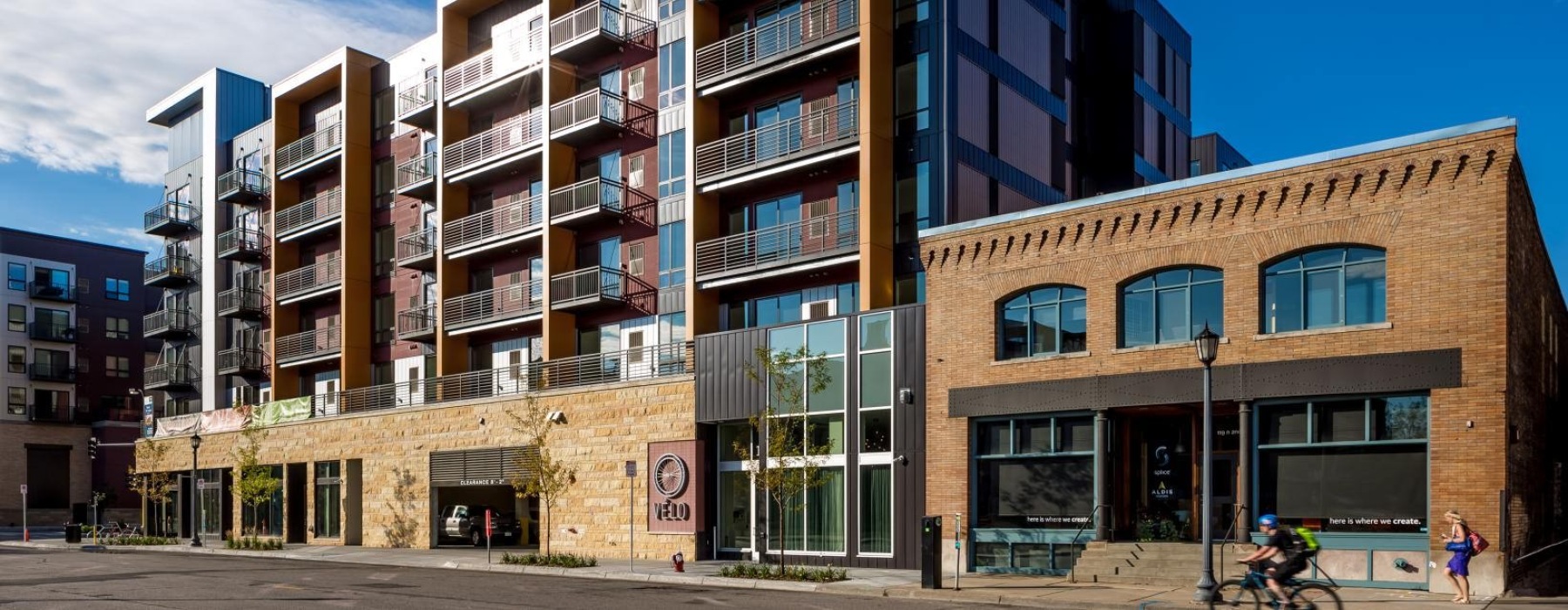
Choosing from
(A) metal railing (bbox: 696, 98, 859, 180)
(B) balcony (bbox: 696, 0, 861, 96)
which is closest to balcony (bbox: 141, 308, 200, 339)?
(A) metal railing (bbox: 696, 98, 859, 180)

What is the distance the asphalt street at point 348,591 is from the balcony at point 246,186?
86.8ft

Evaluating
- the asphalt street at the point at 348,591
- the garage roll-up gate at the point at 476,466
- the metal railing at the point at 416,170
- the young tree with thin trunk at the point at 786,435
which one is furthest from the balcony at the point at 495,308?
the young tree with thin trunk at the point at 786,435

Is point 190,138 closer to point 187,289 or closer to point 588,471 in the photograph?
point 187,289

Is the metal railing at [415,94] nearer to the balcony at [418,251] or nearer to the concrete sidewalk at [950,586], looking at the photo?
the balcony at [418,251]

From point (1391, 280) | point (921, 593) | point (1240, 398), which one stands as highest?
point (1391, 280)

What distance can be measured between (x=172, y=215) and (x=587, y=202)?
1323 inches

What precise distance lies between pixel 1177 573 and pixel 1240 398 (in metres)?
3.62

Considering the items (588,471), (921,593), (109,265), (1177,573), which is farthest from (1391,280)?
(109,265)

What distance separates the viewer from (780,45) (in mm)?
34938

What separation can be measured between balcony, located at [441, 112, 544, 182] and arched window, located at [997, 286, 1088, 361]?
19163mm

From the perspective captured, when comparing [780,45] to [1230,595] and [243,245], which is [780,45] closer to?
[1230,595]

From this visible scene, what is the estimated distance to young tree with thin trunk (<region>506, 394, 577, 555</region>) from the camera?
34.9 m

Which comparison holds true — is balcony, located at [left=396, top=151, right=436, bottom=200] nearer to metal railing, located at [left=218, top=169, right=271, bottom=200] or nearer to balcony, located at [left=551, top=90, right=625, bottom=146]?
balcony, located at [left=551, top=90, right=625, bottom=146]

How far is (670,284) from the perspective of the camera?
3788 cm
